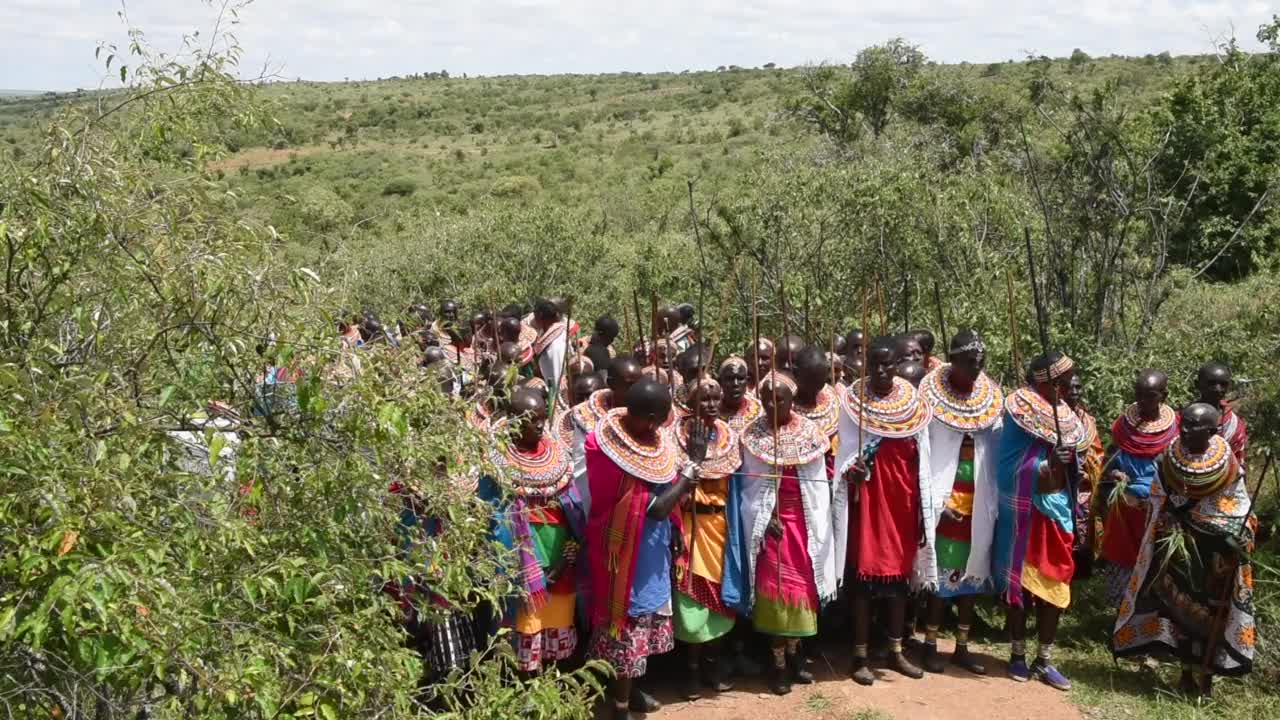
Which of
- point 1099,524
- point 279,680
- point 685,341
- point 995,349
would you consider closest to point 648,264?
point 685,341

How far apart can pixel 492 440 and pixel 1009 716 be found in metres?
3.61

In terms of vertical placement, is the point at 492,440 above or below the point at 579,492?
above

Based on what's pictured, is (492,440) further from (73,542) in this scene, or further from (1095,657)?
(1095,657)

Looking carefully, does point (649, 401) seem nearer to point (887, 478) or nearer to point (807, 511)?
point (807, 511)

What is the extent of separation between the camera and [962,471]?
6363 millimetres

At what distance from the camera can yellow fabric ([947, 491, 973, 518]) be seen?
6359 millimetres

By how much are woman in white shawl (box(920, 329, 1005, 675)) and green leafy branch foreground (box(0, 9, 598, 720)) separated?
3.35 meters

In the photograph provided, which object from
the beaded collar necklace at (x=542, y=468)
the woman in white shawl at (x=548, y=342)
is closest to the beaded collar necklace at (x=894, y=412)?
the beaded collar necklace at (x=542, y=468)

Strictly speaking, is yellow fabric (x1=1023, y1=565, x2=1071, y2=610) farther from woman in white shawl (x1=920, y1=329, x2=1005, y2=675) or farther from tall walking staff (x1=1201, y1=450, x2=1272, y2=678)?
tall walking staff (x1=1201, y1=450, x2=1272, y2=678)

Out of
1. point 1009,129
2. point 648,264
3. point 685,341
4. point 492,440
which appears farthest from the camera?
point 1009,129

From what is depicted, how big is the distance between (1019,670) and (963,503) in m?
0.99

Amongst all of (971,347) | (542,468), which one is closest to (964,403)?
(971,347)

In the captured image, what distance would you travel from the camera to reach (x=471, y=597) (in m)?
5.29

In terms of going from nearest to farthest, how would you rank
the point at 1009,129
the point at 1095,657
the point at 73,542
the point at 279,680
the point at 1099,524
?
the point at 73,542
the point at 279,680
the point at 1095,657
the point at 1099,524
the point at 1009,129
